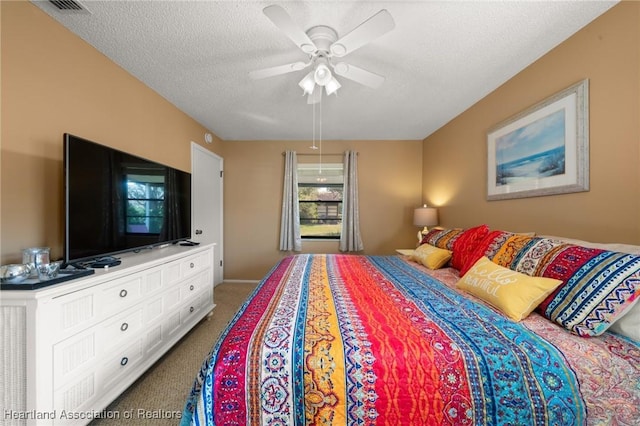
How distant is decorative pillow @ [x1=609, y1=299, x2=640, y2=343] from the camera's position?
996 mm

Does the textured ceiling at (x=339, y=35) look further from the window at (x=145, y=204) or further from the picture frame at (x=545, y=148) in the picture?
the window at (x=145, y=204)

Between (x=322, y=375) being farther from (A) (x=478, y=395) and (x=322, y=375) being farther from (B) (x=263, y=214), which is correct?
(B) (x=263, y=214)

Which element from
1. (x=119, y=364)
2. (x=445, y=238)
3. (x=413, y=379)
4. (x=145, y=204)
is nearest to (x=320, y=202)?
(x=445, y=238)

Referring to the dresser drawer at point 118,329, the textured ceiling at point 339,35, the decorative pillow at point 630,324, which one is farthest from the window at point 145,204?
the decorative pillow at point 630,324

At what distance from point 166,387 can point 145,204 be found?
139 cm

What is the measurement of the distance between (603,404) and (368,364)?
86cm

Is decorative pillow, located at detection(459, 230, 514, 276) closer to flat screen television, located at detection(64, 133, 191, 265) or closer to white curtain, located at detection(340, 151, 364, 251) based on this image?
white curtain, located at detection(340, 151, 364, 251)

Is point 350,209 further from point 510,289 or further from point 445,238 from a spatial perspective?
point 510,289

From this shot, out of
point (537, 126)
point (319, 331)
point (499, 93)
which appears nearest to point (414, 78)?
point (499, 93)

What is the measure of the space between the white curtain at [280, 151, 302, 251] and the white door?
1063 millimetres

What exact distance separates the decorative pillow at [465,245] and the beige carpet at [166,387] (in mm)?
2264

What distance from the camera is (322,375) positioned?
858 millimetres

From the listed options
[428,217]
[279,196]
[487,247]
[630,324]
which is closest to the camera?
[630,324]

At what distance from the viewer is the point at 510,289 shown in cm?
124
